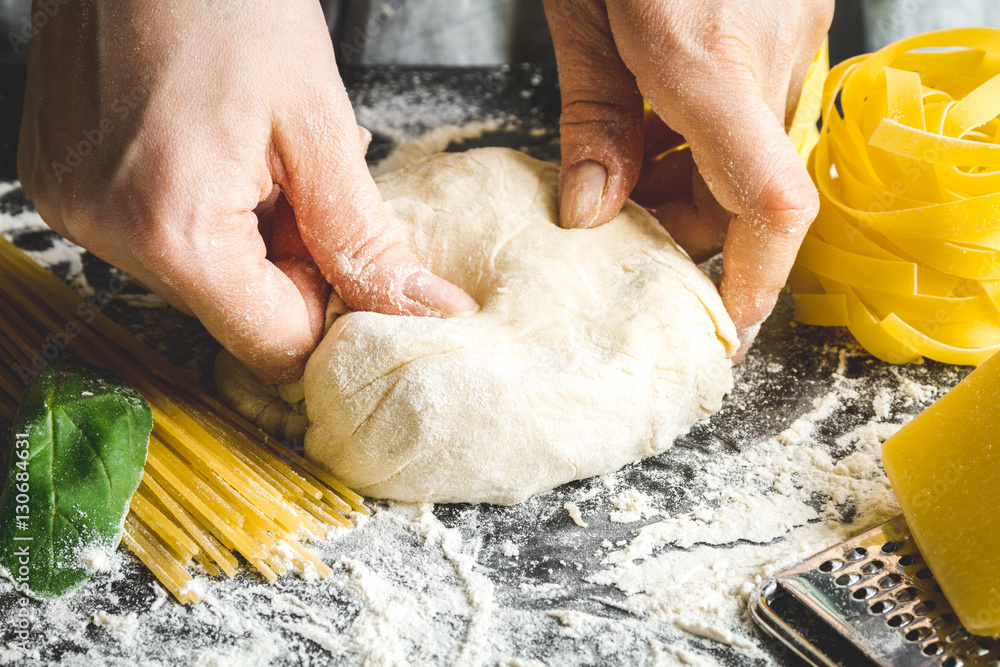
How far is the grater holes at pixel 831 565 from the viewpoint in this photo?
1.28m

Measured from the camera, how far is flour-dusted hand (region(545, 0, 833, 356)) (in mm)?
1462

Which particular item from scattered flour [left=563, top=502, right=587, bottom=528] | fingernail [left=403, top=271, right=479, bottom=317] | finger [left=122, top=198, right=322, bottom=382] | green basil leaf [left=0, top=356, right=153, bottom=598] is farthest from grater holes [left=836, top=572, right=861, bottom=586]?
green basil leaf [left=0, top=356, right=153, bottom=598]

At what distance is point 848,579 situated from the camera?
127 centimetres

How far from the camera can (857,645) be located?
3.83 feet

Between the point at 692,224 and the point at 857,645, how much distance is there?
1039 mm

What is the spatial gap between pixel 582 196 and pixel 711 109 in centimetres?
32

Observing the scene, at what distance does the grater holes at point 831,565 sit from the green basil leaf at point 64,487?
1.21m

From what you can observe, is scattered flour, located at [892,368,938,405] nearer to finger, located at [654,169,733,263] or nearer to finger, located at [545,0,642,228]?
finger, located at [654,169,733,263]

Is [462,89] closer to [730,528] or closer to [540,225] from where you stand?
[540,225]

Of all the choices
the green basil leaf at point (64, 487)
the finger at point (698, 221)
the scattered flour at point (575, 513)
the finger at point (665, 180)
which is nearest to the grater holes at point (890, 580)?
the scattered flour at point (575, 513)

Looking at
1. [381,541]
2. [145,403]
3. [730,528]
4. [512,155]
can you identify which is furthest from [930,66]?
[145,403]

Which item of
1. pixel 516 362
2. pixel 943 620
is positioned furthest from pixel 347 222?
pixel 943 620

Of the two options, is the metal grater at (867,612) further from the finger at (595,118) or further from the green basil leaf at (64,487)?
the green basil leaf at (64,487)

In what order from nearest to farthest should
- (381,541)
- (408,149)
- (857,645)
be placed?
(857,645) → (381,541) → (408,149)
